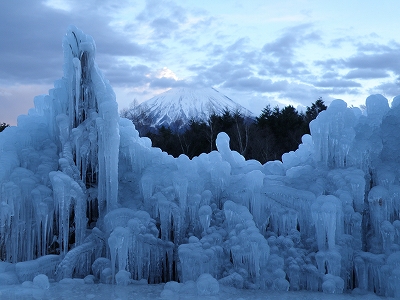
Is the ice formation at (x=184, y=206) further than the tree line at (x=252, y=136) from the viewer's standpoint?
No

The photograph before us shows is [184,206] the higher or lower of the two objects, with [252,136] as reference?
lower

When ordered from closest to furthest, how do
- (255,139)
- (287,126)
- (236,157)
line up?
(236,157) < (255,139) < (287,126)

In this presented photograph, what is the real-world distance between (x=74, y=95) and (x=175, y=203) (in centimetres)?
296

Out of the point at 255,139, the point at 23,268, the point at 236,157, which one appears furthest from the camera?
the point at 255,139

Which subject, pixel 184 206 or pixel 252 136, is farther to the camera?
pixel 252 136

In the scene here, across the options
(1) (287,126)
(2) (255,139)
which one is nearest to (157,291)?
(2) (255,139)

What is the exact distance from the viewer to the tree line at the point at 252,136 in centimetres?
2734

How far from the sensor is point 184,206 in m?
8.31

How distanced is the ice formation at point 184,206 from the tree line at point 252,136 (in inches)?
674

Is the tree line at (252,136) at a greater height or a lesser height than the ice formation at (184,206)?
greater

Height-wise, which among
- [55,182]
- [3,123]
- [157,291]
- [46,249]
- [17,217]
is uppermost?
[3,123]

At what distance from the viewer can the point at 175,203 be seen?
8344mm

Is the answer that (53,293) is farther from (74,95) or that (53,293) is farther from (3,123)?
(3,123)

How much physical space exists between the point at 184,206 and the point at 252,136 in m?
20.4
